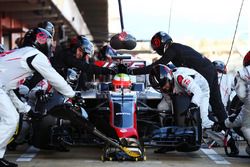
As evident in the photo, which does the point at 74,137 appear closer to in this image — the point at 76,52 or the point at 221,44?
the point at 76,52

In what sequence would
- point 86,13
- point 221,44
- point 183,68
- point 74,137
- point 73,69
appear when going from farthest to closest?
point 221,44
point 86,13
point 73,69
point 183,68
point 74,137

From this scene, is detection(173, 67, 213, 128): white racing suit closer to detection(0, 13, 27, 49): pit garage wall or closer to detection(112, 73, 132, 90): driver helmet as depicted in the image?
detection(112, 73, 132, 90): driver helmet

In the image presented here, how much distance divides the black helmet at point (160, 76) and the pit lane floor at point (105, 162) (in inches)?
40.4

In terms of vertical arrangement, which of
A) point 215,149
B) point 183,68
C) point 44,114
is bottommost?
point 215,149

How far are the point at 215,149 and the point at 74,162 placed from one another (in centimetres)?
257

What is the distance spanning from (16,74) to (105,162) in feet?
5.21

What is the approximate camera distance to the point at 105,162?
7184 mm

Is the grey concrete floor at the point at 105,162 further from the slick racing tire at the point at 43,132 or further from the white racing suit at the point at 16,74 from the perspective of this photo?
the white racing suit at the point at 16,74

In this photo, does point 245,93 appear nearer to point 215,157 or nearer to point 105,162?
point 215,157

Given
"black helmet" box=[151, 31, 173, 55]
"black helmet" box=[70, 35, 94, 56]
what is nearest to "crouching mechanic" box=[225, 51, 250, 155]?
"black helmet" box=[151, 31, 173, 55]

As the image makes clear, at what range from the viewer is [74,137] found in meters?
7.24

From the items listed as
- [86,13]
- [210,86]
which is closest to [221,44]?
[86,13]

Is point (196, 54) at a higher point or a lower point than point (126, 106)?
higher

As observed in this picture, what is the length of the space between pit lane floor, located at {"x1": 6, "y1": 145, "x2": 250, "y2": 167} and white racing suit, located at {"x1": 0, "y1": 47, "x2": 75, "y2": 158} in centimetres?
72
